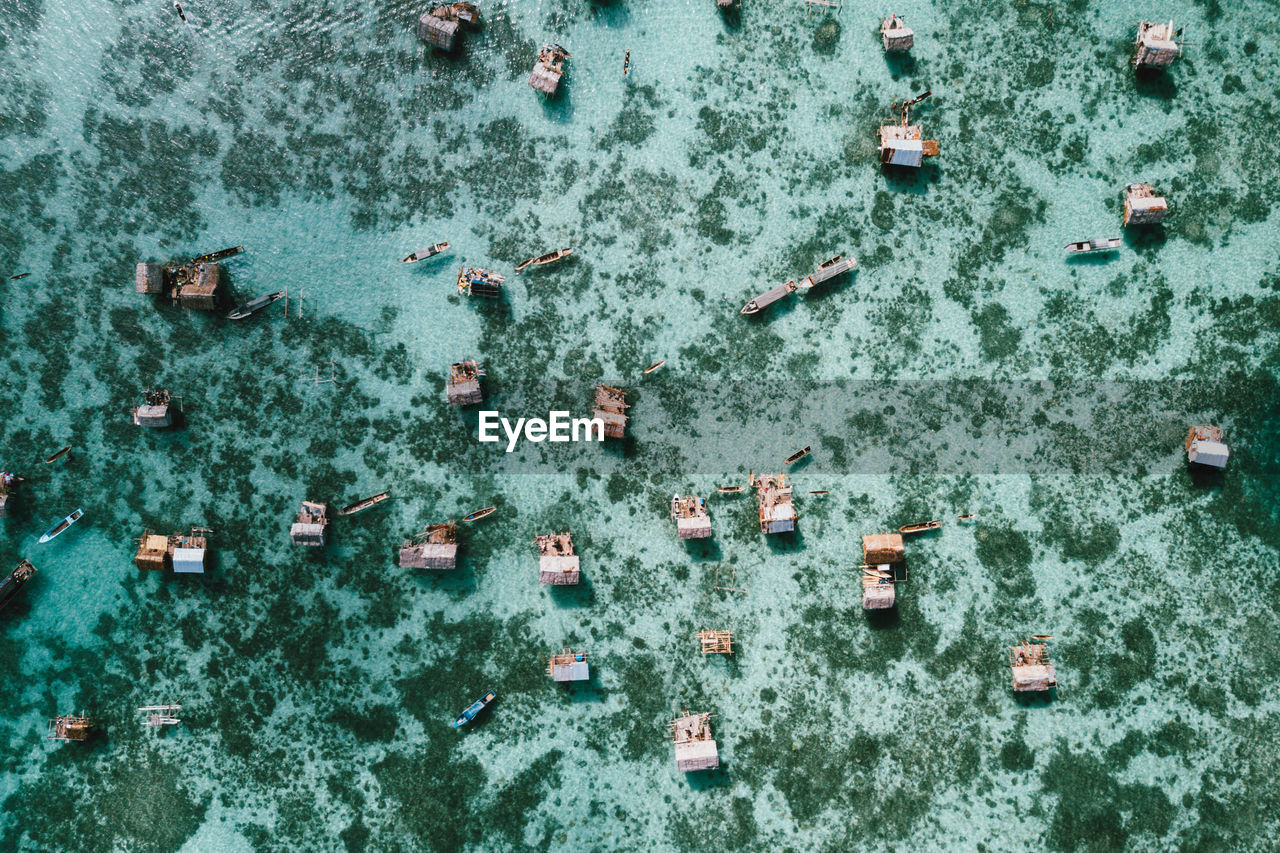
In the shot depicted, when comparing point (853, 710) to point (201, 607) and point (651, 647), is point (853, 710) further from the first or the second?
point (201, 607)

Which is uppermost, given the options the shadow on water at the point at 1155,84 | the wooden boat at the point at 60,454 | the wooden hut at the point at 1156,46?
the wooden hut at the point at 1156,46

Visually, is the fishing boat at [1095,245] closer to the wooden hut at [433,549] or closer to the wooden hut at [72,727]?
the wooden hut at [433,549]

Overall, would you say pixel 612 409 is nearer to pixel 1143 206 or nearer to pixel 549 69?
pixel 549 69

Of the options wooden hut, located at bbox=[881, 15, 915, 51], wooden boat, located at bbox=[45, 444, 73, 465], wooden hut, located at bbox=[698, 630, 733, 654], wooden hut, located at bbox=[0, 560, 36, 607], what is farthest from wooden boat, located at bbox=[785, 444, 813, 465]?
wooden hut, located at bbox=[0, 560, 36, 607]

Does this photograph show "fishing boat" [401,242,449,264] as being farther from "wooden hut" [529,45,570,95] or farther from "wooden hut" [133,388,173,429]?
"wooden hut" [133,388,173,429]

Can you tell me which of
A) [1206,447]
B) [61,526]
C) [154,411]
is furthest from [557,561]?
[1206,447]

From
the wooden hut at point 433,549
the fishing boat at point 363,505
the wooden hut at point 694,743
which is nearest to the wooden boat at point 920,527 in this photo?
the wooden hut at point 694,743
